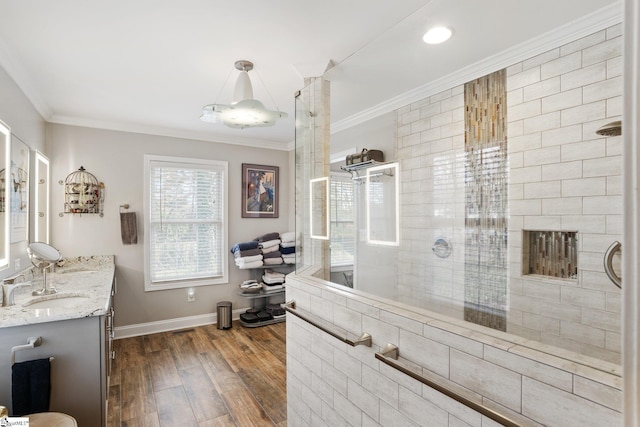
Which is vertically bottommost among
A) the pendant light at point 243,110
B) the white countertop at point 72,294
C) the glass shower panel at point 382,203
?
the white countertop at point 72,294

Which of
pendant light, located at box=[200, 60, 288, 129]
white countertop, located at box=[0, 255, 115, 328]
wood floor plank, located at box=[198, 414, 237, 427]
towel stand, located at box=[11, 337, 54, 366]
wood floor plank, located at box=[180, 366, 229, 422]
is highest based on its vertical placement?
pendant light, located at box=[200, 60, 288, 129]

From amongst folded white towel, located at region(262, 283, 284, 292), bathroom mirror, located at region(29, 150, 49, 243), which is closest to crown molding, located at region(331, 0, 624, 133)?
folded white towel, located at region(262, 283, 284, 292)

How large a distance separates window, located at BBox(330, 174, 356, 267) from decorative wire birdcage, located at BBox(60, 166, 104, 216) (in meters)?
2.86

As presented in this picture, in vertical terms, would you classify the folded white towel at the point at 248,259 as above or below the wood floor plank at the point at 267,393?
above

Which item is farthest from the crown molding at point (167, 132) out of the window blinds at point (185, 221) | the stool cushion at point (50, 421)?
the stool cushion at point (50, 421)

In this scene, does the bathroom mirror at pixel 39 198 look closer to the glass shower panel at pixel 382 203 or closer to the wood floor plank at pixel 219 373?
the wood floor plank at pixel 219 373

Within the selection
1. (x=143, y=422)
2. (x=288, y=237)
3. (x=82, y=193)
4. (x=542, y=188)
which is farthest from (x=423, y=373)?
(x=82, y=193)

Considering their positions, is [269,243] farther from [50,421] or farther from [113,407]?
[50,421]

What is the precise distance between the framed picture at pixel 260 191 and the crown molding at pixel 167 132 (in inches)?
12.1

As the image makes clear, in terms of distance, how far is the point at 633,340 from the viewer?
555 mm

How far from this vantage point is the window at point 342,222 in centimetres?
215

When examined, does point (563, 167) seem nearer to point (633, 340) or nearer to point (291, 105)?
point (633, 340)

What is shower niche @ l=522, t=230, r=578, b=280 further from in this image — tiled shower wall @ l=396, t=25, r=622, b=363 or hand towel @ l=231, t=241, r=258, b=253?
hand towel @ l=231, t=241, r=258, b=253

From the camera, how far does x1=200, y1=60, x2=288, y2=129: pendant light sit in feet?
7.11
